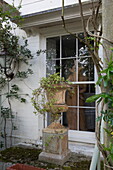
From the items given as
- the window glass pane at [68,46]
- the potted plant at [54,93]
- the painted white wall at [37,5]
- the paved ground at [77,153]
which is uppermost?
the painted white wall at [37,5]

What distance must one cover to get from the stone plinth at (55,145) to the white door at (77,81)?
2.46 feet

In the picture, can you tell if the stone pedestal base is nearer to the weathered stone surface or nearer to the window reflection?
the weathered stone surface

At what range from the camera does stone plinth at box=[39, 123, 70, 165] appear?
2.90 m

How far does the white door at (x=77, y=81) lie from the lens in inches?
143

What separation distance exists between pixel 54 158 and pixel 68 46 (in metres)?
2.32

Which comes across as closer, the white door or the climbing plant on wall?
the white door

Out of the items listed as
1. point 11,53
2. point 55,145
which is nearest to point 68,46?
point 11,53

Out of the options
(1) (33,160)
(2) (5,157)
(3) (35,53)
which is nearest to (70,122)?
(1) (33,160)

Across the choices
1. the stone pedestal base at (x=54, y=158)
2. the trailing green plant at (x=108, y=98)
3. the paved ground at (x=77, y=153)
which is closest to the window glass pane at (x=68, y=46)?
the paved ground at (x=77, y=153)

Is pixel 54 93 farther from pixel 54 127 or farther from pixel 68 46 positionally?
pixel 68 46

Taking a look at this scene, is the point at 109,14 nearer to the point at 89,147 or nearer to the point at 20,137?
the point at 89,147

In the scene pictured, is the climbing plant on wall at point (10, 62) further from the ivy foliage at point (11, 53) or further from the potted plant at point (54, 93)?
the potted plant at point (54, 93)

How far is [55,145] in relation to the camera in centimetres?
293

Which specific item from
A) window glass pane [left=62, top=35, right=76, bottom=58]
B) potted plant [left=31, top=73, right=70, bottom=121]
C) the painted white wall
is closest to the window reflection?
window glass pane [left=62, top=35, right=76, bottom=58]
